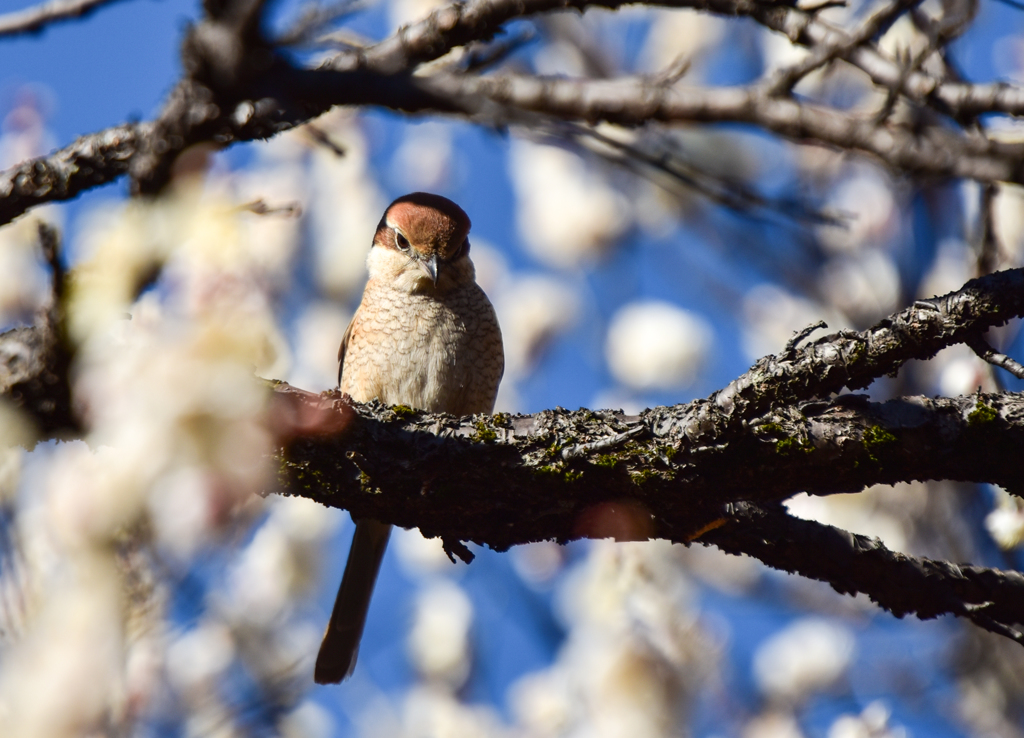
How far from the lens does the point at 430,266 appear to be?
4.83 meters

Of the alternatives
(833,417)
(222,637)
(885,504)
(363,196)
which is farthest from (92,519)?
(363,196)

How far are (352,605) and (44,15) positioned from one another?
3.25 metres

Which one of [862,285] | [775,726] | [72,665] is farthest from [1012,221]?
[72,665]

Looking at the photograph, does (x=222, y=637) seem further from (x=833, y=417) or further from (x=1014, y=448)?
(x=1014, y=448)

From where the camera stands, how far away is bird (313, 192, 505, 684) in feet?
15.2

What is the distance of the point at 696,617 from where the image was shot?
564 centimetres

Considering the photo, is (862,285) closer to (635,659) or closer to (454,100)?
(635,659)

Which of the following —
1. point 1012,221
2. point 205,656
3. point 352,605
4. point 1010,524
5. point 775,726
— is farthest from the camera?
point 1012,221

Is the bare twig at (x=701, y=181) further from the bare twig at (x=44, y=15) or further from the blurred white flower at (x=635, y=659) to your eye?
the blurred white flower at (x=635, y=659)

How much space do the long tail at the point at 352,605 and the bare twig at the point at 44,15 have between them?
2.85 metres

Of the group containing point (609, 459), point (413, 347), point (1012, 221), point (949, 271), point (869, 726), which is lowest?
point (869, 726)

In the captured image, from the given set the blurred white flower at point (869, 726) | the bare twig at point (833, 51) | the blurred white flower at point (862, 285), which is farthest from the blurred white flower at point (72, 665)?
the blurred white flower at point (862, 285)

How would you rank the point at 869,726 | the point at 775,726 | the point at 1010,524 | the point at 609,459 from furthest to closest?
the point at 775,726, the point at 869,726, the point at 1010,524, the point at 609,459

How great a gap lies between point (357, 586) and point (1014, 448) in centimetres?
332
